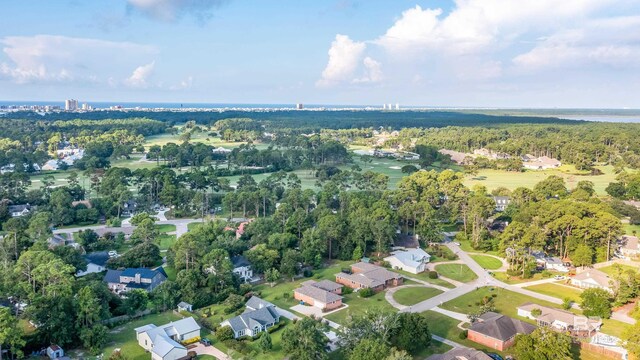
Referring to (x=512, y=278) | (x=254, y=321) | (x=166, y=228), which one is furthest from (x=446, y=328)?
(x=166, y=228)

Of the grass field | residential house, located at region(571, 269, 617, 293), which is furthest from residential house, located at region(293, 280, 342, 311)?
the grass field

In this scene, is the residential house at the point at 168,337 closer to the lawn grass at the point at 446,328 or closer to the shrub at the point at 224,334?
the shrub at the point at 224,334

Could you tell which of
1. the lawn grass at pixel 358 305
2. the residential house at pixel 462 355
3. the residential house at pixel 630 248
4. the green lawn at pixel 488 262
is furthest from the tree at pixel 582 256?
the residential house at pixel 462 355

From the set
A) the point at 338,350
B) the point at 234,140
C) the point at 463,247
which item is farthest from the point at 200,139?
the point at 338,350

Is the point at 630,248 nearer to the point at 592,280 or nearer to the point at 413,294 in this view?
the point at 592,280

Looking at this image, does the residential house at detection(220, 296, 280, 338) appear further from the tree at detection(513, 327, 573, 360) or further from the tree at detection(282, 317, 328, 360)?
the tree at detection(513, 327, 573, 360)

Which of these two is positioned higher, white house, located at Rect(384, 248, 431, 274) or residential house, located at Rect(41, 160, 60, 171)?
residential house, located at Rect(41, 160, 60, 171)

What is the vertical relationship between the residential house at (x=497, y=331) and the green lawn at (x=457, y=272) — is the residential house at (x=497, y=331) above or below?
above
